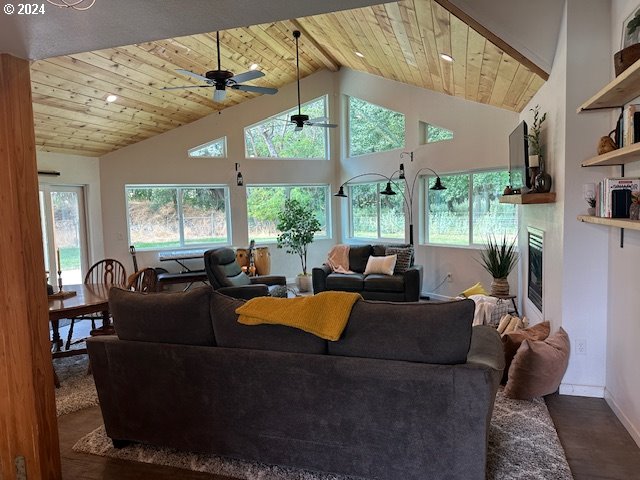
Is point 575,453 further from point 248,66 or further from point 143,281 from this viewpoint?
point 248,66

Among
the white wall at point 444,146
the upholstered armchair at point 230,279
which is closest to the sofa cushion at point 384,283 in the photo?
the white wall at point 444,146

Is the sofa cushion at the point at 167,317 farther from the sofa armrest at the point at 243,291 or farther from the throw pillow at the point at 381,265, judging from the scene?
the throw pillow at the point at 381,265

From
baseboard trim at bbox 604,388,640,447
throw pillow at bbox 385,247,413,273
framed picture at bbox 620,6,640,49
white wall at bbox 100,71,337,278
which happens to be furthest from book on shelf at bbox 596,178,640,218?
white wall at bbox 100,71,337,278

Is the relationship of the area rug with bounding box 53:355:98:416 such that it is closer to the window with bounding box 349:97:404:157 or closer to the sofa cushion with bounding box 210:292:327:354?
the sofa cushion with bounding box 210:292:327:354

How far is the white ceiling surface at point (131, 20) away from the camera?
158 cm

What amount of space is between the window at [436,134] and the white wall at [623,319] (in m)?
3.46

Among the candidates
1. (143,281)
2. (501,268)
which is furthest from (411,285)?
(143,281)

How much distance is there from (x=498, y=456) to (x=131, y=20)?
9.15 feet

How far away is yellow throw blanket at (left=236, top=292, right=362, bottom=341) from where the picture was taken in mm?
2047

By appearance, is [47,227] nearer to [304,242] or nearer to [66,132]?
[66,132]

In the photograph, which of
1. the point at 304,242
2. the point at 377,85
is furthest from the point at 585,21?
the point at 304,242

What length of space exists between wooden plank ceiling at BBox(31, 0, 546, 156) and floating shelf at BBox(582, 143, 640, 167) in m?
1.15

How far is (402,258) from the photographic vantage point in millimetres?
6094

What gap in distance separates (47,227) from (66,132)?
126cm
